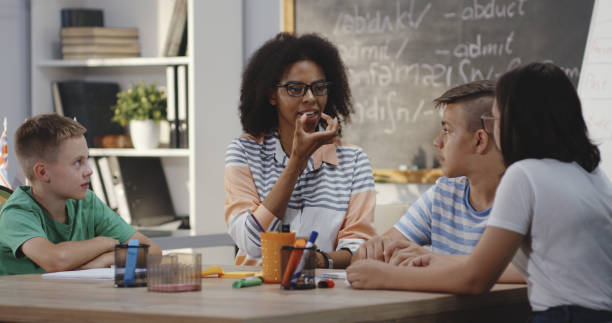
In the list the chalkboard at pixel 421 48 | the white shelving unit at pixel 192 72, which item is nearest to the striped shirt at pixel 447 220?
the chalkboard at pixel 421 48

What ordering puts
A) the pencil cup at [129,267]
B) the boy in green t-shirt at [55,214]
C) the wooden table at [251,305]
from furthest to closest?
the boy in green t-shirt at [55,214] → the pencil cup at [129,267] → the wooden table at [251,305]

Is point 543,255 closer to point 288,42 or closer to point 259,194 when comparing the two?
point 259,194

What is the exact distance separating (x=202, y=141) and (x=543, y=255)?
241cm

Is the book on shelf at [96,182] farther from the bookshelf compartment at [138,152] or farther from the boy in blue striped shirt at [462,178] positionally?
the boy in blue striped shirt at [462,178]

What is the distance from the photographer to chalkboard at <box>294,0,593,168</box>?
3191 millimetres

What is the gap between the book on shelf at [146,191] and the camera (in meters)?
3.77

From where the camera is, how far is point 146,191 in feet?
12.5

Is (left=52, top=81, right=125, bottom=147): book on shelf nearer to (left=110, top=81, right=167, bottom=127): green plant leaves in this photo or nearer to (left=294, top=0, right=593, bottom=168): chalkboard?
(left=110, top=81, right=167, bottom=127): green plant leaves

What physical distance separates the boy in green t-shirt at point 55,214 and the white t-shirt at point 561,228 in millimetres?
1101

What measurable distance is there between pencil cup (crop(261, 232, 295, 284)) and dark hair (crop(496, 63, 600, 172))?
1.79 ft

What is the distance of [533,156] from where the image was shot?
4.89 feet

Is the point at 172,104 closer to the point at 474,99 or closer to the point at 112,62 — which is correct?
the point at 112,62

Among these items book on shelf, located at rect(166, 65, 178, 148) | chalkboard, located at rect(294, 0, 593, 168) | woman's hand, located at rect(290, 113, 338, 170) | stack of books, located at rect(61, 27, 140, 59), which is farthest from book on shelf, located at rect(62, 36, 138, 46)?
woman's hand, located at rect(290, 113, 338, 170)

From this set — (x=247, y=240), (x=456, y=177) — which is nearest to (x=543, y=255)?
(x=456, y=177)
